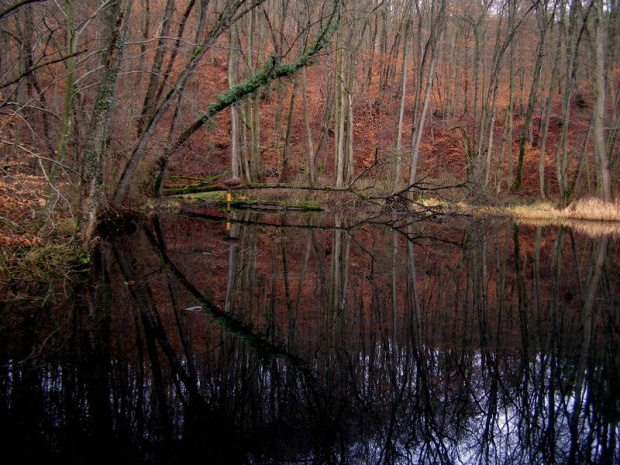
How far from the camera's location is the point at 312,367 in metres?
4.45

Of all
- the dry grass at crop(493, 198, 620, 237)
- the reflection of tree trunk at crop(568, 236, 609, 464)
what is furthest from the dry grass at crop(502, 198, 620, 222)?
the reflection of tree trunk at crop(568, 236, 609, 464)

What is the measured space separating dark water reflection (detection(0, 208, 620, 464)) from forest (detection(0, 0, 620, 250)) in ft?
9.25

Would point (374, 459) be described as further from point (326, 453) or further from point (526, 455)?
point (526, 455)

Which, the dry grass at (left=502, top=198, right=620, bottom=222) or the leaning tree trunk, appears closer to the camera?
the leaning tree trunk

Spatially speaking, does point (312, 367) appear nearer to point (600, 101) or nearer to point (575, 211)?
point (575, 211)

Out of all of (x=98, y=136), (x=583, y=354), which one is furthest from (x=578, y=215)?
(x=98, y=136)

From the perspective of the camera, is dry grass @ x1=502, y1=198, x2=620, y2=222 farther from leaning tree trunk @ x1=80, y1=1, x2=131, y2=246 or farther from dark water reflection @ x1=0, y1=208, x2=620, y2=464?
leaning tree trunk @ x1=80, y1=1, x2=131, y2=246

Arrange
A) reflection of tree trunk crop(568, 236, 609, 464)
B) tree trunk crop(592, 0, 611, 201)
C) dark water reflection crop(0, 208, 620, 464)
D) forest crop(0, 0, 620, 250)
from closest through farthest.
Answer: dark water reflection crop(0, 208, 620, 464)
reflection of tree trunk crop(568, 236, 609, 464)
forest crop(0, 0, 620, 250)
tree trunk crop(592, 0, 611, 201)

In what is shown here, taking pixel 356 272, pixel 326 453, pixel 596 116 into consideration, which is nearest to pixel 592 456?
pixel 326 453

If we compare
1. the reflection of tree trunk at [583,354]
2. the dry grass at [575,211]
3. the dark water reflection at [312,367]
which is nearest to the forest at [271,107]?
the dry grass at [575,211]

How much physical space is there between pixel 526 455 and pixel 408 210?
16.7 m

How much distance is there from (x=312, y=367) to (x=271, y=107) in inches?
1263

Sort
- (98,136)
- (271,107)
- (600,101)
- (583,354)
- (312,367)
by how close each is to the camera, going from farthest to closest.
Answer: (271,107), (600,101), (98,136), (583,354), (312,367)

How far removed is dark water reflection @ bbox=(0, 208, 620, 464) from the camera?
10.6 feet
